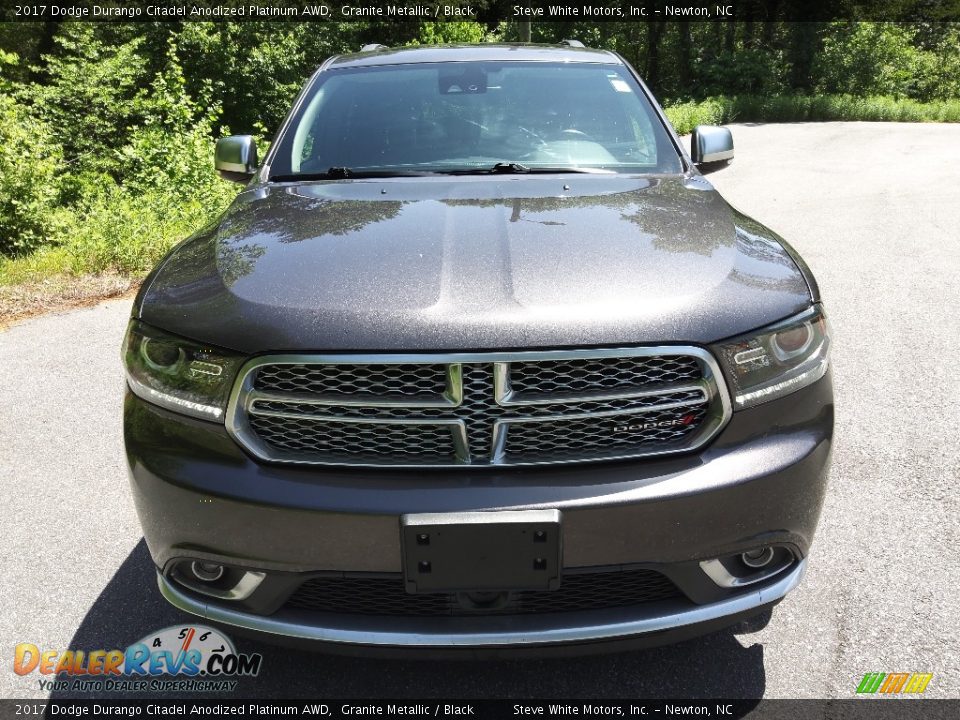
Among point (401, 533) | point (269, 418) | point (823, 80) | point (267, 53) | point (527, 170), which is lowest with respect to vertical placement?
point (823, 80)

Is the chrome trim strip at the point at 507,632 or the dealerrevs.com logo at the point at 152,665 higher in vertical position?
the chrome trim strip at the point at 507,632

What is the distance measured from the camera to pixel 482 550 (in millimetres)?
1851

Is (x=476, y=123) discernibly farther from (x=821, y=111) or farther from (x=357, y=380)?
(x=821, y=111)

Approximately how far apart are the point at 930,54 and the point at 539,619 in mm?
53129

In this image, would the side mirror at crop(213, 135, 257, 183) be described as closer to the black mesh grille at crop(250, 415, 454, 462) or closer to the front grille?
the black mesh grille at crop(250, 415, 454, 462)

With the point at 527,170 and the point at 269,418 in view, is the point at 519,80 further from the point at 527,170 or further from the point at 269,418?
the point at 269,418

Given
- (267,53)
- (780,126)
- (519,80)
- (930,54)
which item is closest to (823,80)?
(930,54)

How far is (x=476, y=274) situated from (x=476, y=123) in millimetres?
1487

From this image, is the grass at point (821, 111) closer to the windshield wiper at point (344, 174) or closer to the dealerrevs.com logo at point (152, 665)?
the windshield wiper at point (344, 174)

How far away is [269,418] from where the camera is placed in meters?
1.99

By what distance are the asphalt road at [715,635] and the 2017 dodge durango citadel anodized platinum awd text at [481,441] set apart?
47 cm

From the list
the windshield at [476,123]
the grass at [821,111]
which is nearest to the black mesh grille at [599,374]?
the windshield at [476,123]

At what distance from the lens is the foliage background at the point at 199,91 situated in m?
8.18

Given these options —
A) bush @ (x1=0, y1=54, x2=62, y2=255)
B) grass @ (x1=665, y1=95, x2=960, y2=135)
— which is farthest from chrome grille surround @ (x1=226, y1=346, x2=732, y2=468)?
grass @ (x1=665, y1=95, x2=960, y2=135)
